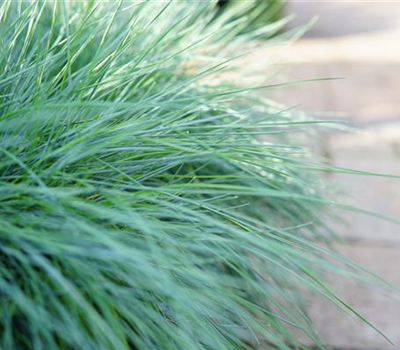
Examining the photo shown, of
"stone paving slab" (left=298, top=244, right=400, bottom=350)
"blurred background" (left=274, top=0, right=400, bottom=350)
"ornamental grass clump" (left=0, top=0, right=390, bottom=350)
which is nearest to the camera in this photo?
"ornamental grass clump" (left=0, top=0, right=390, bottom=350)

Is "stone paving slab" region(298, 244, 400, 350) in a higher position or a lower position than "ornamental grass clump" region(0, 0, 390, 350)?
lower

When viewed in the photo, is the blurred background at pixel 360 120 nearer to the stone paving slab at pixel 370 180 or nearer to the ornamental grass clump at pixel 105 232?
the stone paving slab at pixel 370 180

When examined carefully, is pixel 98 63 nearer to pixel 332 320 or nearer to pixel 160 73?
pixel 160 73

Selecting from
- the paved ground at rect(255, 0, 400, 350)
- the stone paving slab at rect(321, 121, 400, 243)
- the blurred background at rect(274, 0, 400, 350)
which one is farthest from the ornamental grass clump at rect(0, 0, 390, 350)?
the stone paving slab at rect(321, 121, 400, 243)

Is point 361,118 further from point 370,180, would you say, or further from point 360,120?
point 370,180

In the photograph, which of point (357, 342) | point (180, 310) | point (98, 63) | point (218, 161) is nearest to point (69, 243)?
point (180, 310)

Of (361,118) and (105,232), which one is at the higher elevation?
(105,232)

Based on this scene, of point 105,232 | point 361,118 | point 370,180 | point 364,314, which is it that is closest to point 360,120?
point 361,118

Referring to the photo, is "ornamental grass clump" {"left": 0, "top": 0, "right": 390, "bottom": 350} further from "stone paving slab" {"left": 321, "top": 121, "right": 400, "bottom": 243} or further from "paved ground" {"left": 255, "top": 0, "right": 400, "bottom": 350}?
"stone paving slab" {"left": 321, "top": 121, "right": 400, "bottom": 243}
